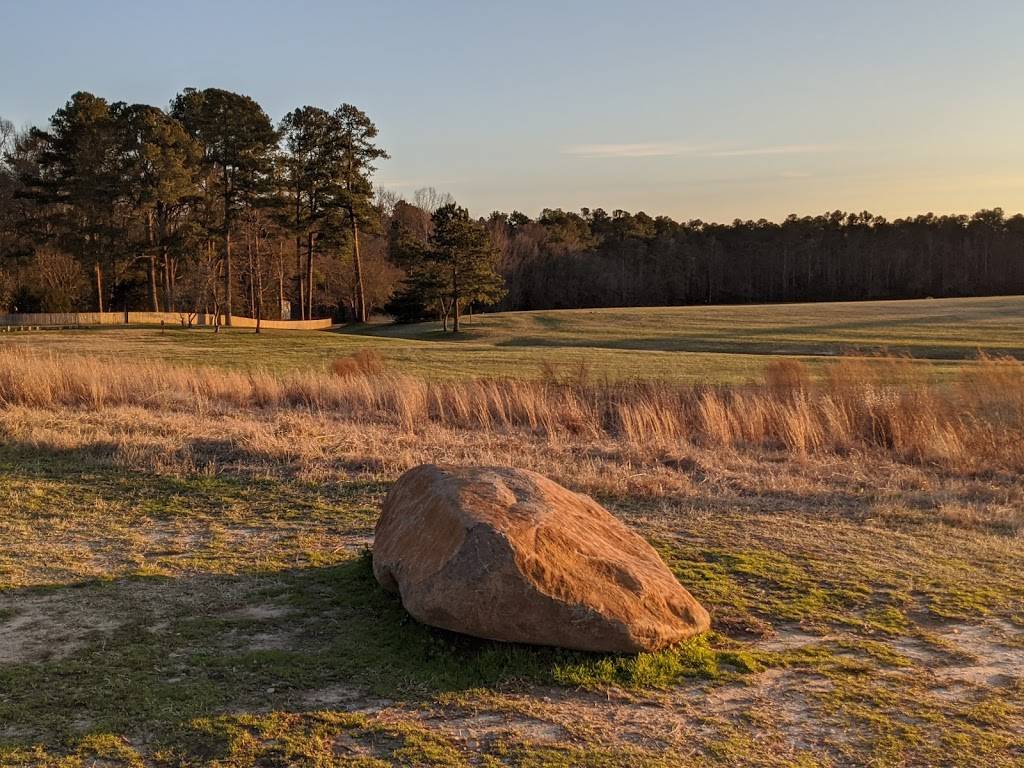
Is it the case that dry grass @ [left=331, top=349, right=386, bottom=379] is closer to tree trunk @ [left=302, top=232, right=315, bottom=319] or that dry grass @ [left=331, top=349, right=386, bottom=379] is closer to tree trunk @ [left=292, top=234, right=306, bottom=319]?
tree trunk @ [left=302, top=232, right=315, bottom=319]

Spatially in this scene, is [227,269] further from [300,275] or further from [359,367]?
[359,367]

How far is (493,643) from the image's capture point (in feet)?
14.8

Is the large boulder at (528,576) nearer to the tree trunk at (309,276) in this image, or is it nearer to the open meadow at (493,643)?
the open meadow at (493,643)

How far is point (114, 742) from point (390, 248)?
78.8 metres

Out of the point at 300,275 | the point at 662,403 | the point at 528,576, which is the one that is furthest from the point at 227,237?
the point at 528,576

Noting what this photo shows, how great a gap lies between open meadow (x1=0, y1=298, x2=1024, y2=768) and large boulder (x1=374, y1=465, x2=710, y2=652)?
6.5 inches

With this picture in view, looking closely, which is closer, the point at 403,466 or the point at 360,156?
the point at 403,466

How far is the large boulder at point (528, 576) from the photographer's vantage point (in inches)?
171

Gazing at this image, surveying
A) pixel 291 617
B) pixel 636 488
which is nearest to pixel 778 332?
pixel 636 488

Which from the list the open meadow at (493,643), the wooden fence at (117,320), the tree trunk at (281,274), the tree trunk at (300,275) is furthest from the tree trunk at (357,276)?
the open meadow at (493,643)

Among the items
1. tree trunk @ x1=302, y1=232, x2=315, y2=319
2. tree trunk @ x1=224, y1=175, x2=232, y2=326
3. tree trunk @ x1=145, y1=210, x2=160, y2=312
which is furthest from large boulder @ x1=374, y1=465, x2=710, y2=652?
tree trunk @ x1=302, y1=232, x2=315, y2=319

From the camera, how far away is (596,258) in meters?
88.5

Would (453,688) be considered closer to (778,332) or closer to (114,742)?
(114,742)

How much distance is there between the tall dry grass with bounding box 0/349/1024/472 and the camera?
494 inches
